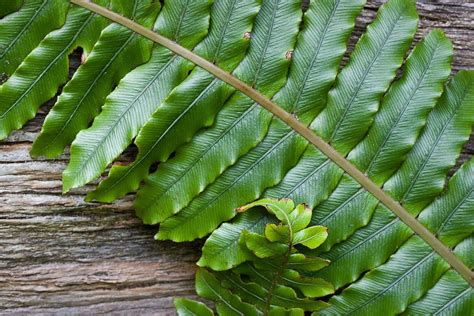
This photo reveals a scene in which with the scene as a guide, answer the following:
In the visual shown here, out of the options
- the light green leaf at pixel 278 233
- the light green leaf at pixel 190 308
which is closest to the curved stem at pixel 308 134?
the light green leaf at pixel 278 233

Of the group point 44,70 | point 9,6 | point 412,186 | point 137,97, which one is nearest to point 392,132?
point 412,186

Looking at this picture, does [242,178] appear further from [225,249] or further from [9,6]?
[9,6]

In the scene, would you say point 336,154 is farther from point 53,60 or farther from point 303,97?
point 53,60

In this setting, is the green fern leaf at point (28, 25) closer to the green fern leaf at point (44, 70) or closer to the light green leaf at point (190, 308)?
the green fern leaf at point (44, 70)

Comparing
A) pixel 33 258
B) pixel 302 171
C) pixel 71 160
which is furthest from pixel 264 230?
pixel 33 258

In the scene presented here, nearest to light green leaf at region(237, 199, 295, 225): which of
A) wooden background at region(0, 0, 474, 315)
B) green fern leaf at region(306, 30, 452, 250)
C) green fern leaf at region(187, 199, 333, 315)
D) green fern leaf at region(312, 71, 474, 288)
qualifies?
green fern leaf at region(187, 199, 333, 315)

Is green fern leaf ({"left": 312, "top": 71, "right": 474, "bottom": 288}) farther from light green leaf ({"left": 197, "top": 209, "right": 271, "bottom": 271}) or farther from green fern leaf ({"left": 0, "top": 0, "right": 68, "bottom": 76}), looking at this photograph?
green fern leaf ({"left": 0, "top": 0, "right": 68, "bottom": 76})
